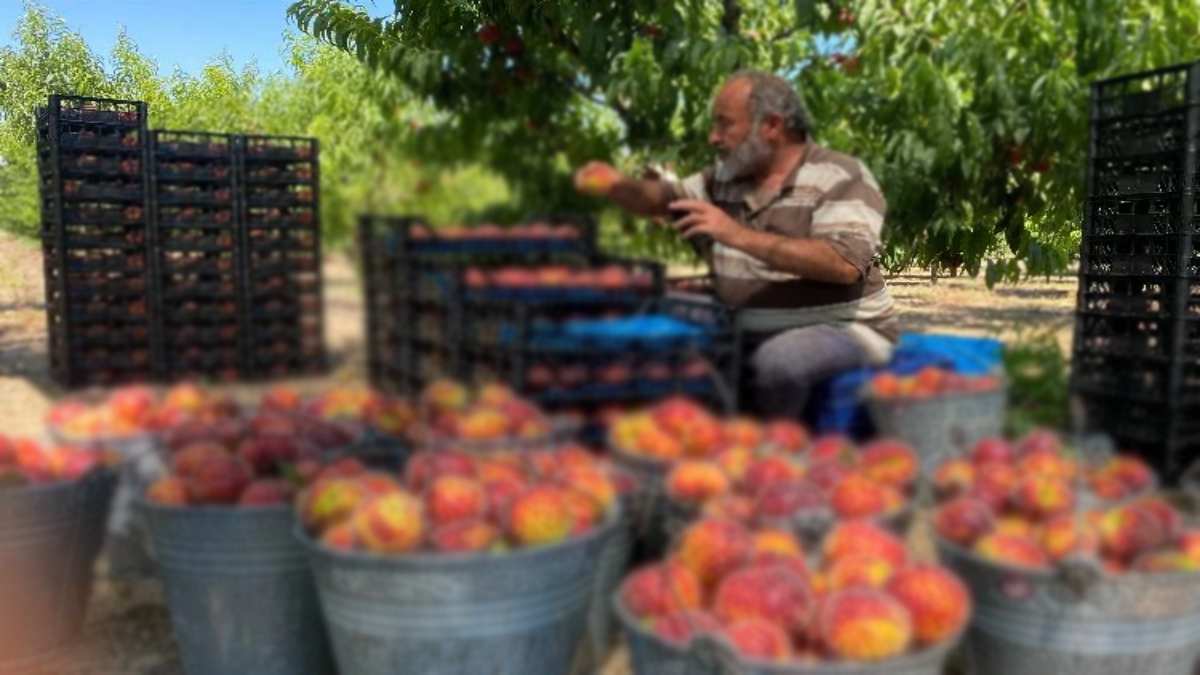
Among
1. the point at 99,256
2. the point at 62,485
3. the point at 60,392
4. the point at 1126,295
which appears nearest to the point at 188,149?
the point at 99,256

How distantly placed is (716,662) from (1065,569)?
1.88 feet

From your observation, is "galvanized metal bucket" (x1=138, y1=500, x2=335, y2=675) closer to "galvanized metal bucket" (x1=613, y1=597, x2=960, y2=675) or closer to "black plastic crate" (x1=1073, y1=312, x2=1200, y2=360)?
"galvanized metal bucket" (x1=613, y1=597, x2=960, y2=675)

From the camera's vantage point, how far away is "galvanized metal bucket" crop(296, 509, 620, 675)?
5.93ft

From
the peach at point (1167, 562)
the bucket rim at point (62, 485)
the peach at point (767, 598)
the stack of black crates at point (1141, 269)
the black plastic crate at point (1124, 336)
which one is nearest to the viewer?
the peach at point (767, 598)

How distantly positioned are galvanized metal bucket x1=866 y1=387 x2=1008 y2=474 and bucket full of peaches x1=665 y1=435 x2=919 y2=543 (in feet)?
0.13

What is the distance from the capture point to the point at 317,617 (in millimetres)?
2244

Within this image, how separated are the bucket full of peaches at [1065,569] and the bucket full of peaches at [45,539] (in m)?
1.62

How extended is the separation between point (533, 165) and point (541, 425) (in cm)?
43

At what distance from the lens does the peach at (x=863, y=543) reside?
1748 millimetres

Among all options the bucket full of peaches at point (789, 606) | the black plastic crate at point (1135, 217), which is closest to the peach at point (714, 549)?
the bucket full of peaches at point (789, 606)

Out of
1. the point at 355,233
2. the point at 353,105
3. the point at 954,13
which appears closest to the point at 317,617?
the point at 355,233

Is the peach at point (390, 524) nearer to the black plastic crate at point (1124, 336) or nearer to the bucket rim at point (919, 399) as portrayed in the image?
the bucket rim at point (919, 399)

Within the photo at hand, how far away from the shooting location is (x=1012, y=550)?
5.82 ft

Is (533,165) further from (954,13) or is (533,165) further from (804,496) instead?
(954,13)
